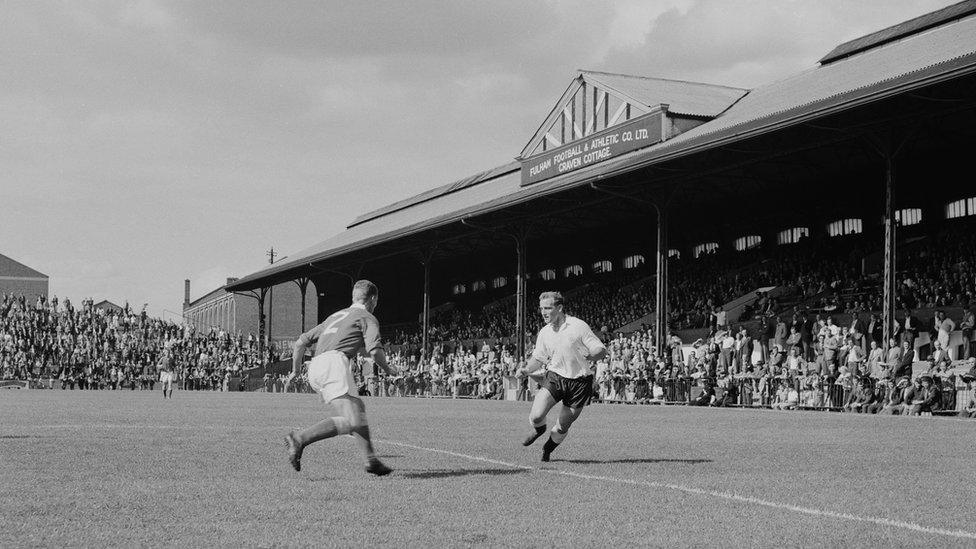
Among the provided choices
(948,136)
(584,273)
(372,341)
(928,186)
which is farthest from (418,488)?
(584,273)

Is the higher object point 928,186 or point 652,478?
point 928,186

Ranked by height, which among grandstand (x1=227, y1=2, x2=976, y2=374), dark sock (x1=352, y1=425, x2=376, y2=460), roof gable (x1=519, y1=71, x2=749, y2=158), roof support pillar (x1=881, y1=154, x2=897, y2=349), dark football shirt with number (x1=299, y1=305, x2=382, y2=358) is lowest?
dark sock (x1=352, y1=425, x2=376, y2=460)

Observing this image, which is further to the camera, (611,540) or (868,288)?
(868,288)

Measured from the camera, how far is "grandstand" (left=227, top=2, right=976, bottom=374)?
2886cm

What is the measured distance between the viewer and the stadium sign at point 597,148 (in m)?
41.4

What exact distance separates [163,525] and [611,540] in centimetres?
264

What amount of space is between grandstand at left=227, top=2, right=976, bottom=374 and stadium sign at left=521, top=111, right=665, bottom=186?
7 cm

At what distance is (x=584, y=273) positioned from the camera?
5700cm

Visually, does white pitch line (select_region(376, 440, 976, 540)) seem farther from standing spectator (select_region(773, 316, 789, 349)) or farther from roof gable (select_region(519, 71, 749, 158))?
roof gable (select_region(519, 71, 749, 158))

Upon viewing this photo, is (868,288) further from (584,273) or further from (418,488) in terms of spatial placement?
(418,488)

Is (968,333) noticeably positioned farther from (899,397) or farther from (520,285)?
(520,285)

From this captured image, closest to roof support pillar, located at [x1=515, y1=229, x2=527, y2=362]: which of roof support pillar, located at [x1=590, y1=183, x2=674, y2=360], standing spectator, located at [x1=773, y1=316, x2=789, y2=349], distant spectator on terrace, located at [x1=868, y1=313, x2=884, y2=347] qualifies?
roof support pillar, located at [x1=590, y1=183, x2=674, y2=360]

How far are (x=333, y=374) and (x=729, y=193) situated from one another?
126 feet

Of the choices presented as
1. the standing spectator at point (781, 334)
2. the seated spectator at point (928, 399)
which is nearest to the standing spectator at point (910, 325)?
the seated spectator at point (928, 399)
